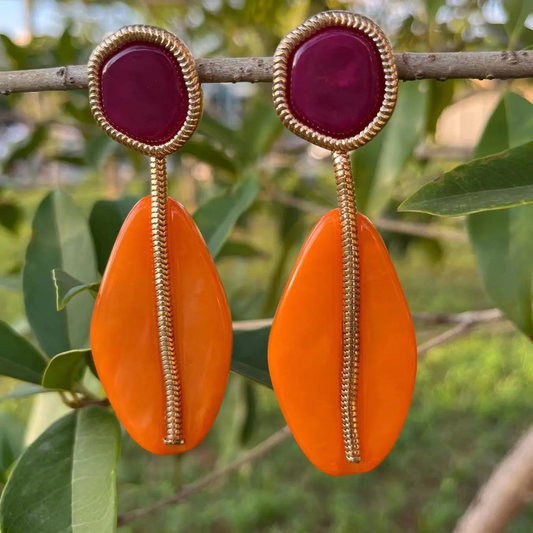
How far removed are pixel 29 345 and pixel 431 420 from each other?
1.72 metres

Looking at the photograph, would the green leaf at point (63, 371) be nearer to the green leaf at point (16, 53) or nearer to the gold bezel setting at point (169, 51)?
the gold bezel setting at point (169, 51)

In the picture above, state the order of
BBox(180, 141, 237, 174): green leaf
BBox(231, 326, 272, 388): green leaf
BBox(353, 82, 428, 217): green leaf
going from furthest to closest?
BBox(180, 141, 237, 174): green leaf, BBox(353, 82, 428, 217): green leaf, BBox(231, 326, 272, 388): green leaf

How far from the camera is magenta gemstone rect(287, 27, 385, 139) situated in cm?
43

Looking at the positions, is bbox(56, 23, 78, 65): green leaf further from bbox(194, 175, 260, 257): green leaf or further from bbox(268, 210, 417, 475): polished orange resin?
bbox(268, 210, 417, 475): polished orange resin

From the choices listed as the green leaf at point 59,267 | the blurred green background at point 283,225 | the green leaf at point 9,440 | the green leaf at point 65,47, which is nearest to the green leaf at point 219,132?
the blurred green background at point 283,225

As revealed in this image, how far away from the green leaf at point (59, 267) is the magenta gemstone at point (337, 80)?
32cm

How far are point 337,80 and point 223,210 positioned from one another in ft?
0.92

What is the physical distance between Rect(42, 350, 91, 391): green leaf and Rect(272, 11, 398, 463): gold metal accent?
9.0 inches

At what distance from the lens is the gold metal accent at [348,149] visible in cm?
42

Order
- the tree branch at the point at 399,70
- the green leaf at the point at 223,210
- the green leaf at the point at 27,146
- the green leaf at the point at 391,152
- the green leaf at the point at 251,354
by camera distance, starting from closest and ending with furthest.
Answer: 1. the tree branch at the point at 399,70
2. the green leaf at the point at 251,354
3. the green leaf at the point at 223,210
4. the green leaf at the point at 391,152
5. the green leaf at the point at 27,146

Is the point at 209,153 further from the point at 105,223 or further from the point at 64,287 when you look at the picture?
the point at 64,287

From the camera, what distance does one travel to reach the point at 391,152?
810 mm

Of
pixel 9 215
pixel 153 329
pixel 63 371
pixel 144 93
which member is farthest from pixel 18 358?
pixel 9 215

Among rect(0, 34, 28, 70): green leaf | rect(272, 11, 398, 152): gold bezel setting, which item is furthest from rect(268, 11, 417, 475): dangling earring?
rect(0, 34, 28, 70): green leaf
